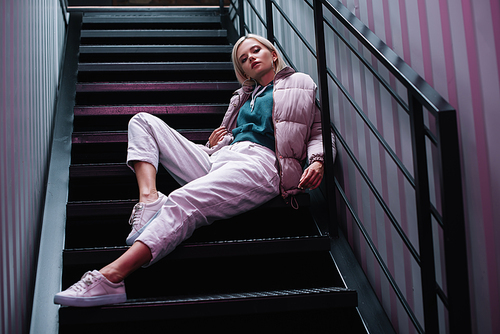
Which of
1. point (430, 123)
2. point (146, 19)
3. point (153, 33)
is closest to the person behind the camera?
point (430, 123)

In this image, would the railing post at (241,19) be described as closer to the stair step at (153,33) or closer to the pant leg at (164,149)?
the stair step at (153,33)

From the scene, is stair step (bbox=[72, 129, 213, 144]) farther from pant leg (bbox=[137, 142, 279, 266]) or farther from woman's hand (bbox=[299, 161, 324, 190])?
woman's hand (bbox=[299, 161, 324, 190])

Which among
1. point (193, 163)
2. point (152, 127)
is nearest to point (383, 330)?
point (193, 163)

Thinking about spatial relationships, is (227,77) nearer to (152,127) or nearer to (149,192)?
(152,127)

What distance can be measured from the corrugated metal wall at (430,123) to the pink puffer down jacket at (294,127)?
0.37 ft

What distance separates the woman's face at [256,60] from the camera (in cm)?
196

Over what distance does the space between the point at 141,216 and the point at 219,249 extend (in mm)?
299

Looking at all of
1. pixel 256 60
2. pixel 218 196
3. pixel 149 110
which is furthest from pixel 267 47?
pixel 218 196

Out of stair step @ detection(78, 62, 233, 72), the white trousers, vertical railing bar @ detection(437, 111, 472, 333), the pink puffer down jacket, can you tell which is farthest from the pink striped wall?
stair step @ detection(78, 62, 233, 72)

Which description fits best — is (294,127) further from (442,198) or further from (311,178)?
(442,198)

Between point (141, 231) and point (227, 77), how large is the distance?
1.83 meters

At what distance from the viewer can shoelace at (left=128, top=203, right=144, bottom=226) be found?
1426 millimetres

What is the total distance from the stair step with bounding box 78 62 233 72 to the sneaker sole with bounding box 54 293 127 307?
1.96m

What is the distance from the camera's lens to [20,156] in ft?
4.26
